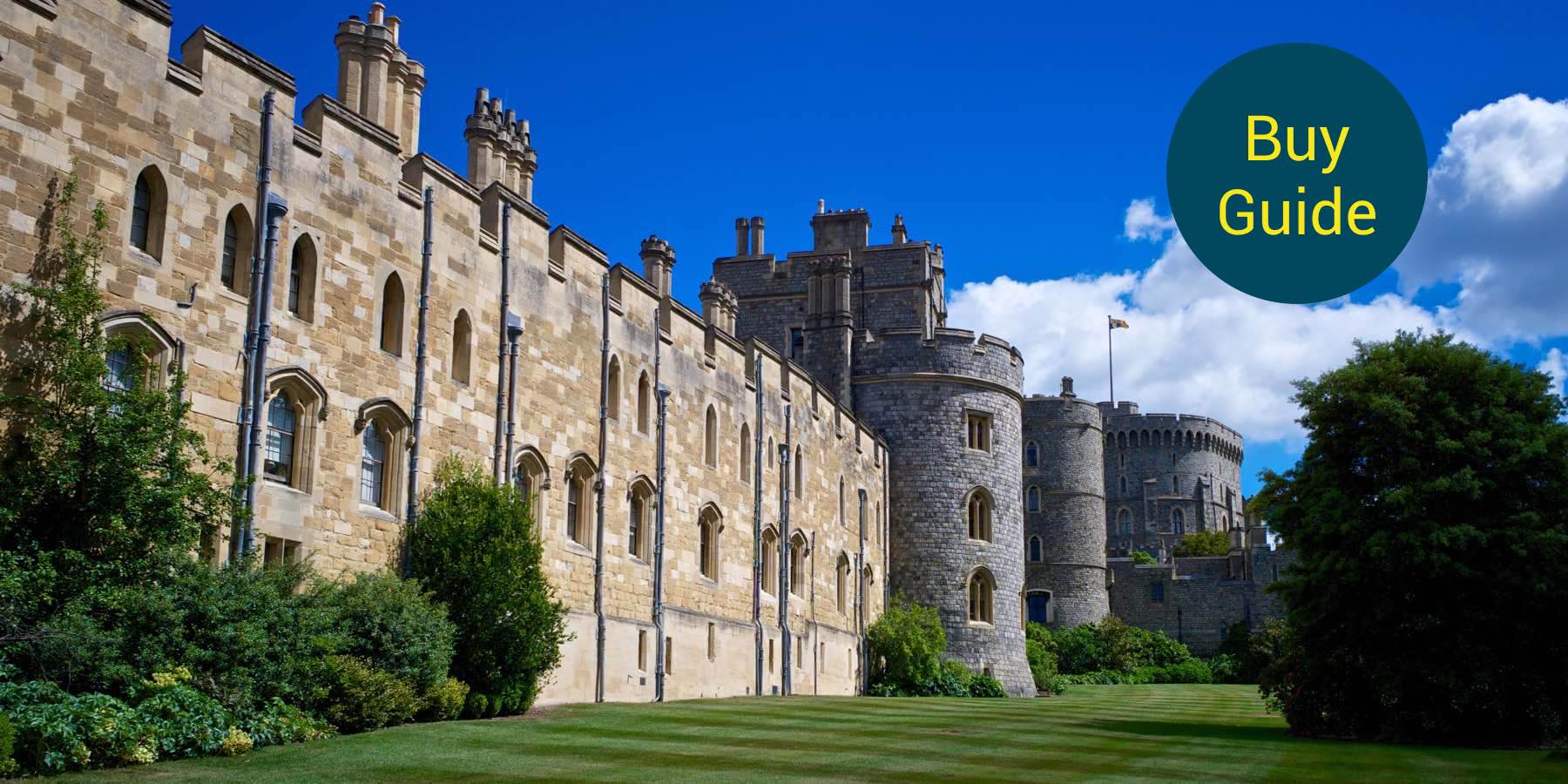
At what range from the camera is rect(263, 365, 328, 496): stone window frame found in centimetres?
1984

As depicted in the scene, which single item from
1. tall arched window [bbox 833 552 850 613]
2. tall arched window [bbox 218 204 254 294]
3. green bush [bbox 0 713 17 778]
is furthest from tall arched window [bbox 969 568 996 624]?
green bush [bbox 0 713 17 778]

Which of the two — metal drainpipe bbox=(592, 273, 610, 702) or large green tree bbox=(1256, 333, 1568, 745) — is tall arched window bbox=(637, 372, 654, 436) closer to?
metal drainpipe bbox=(592, 273, 610, 702)

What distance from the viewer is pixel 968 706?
30.5 meters

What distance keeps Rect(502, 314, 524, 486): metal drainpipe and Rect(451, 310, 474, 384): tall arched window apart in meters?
0.94

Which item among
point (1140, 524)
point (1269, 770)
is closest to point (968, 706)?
point (1269, 770)

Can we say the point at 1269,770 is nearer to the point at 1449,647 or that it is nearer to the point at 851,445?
the point at 1449,647

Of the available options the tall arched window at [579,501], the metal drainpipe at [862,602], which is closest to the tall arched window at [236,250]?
the tall arched window at [579,501]

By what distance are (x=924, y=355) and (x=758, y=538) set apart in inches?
518

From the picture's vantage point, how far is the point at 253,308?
62.2ft

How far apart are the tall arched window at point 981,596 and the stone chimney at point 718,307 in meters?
13.1

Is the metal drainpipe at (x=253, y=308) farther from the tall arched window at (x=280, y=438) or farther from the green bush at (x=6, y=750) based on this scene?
the green bush at (x=6, y=750)

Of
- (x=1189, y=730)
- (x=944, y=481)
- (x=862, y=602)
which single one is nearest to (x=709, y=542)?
(x=862, y=602)

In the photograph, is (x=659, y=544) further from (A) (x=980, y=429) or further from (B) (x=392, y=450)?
(A) (x=980, y=429)

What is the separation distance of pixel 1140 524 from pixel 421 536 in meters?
94.6
